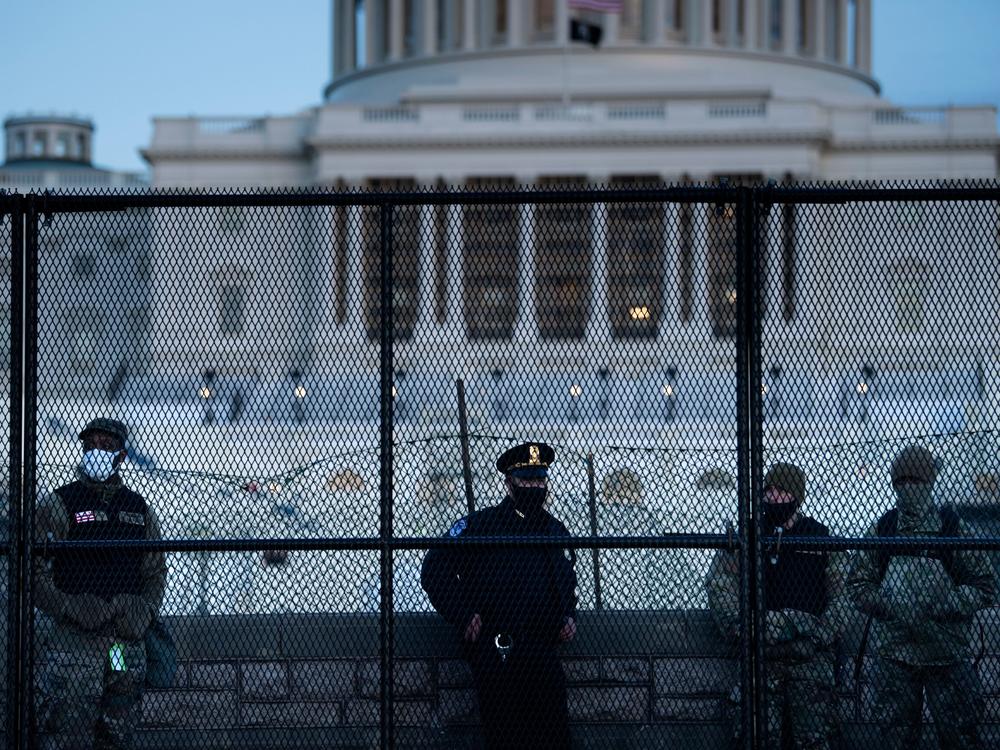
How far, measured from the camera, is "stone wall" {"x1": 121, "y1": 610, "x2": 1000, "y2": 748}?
9.87 meters

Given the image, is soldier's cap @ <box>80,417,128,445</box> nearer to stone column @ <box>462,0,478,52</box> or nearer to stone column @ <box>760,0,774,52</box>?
stone column @ <box>462,0,478,52</box>

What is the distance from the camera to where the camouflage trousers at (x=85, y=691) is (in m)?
9.93

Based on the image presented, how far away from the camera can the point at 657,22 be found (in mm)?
89562

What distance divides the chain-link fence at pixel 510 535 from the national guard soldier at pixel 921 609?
13 millimetres

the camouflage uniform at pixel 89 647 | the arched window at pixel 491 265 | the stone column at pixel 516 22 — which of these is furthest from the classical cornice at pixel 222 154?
the camouflage uniform at pixel 89 647

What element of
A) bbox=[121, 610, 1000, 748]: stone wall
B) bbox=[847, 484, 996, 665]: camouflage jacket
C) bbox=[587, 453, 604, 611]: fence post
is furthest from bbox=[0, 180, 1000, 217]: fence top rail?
bbox=[121, 610, 1000, 748]: stone wall

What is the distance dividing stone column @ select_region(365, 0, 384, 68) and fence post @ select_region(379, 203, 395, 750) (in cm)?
8595

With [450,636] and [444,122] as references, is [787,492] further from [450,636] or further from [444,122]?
[444,122]

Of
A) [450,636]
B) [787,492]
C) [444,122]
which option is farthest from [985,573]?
[444,122]

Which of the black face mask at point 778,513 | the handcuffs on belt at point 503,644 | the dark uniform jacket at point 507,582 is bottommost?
the handcuffs on belt at point 503,644

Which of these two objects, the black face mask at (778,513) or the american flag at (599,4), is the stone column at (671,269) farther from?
the american flag at (599,4)

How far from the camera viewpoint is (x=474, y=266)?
1102cm

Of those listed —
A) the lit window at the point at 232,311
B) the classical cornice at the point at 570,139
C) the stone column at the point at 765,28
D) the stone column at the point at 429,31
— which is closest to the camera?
the lit window at the point at 232,311

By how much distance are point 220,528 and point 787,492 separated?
244 centimetres
